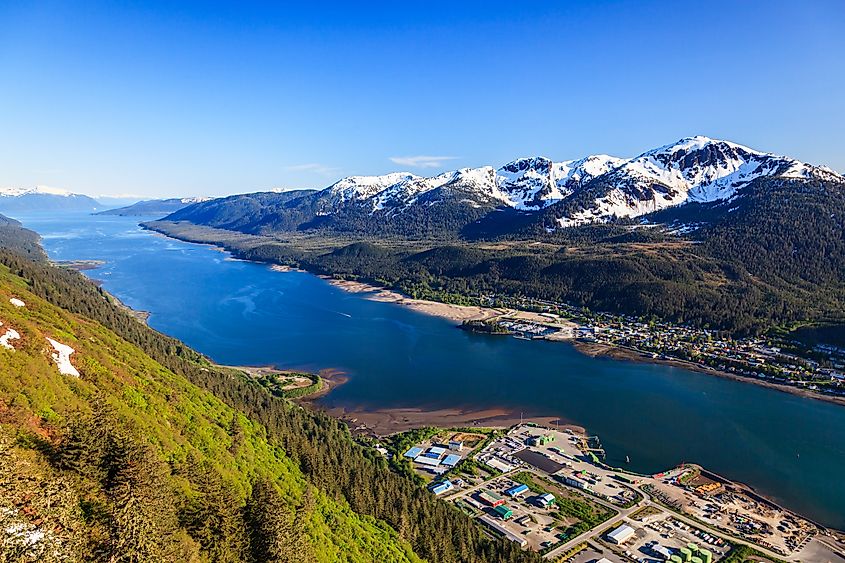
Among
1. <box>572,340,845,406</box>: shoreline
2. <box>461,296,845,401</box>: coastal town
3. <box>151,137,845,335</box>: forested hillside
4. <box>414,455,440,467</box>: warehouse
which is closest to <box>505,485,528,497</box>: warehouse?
<box>414,455,440,467</box>: warehouse

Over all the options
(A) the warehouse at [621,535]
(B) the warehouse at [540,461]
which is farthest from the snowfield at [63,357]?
(B) the warehouse at [540,461]

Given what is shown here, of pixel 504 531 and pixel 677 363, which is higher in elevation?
pixel 677 363

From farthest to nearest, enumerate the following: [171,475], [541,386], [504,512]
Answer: [541,386] < [504,512] < [171,475]

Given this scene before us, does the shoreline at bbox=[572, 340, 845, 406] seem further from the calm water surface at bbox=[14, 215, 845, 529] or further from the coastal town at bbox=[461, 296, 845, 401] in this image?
the calm water surface at bbox=[14, 215, 845, 529]

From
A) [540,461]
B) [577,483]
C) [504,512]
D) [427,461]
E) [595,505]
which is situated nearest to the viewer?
[504,512]

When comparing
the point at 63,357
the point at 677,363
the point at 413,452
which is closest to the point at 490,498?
the point at 413,452

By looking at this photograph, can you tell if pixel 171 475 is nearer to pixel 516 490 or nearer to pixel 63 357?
pixel 63 357

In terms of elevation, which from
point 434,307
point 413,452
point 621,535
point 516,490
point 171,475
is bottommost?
point 621,535
